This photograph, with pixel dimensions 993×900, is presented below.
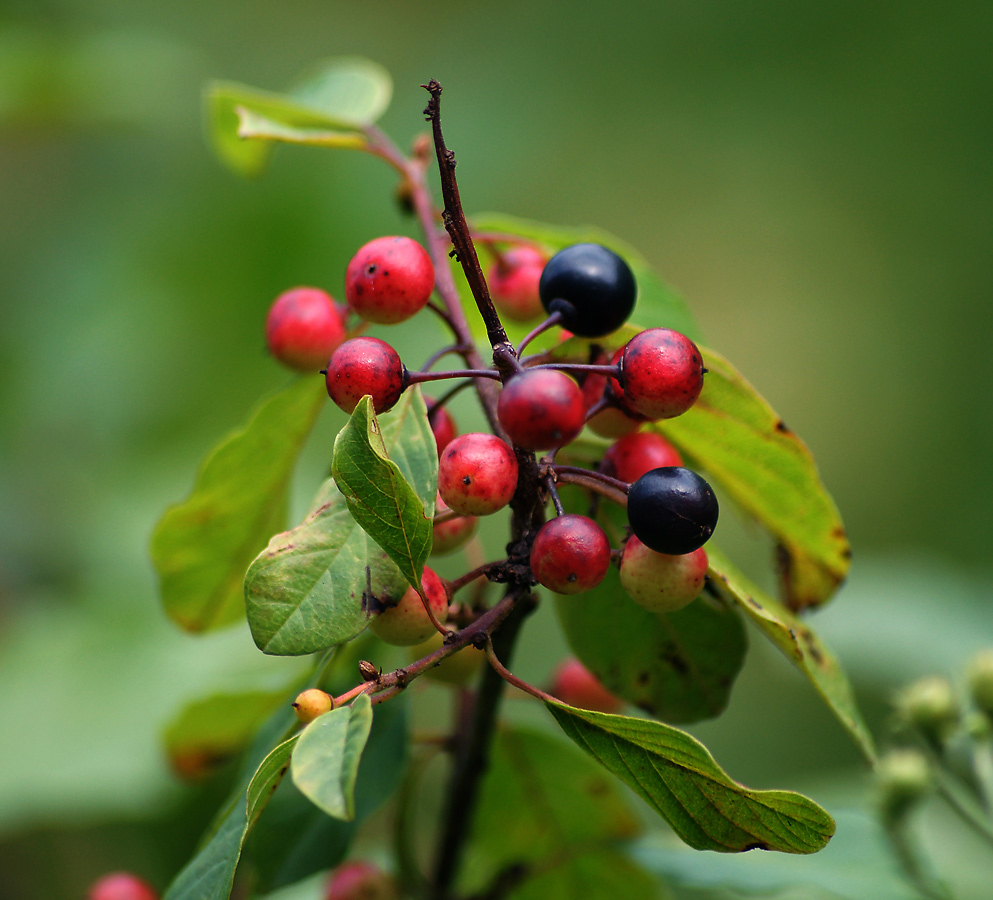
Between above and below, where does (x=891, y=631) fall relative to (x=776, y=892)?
below

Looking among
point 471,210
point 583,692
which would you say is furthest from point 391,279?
point 471,210

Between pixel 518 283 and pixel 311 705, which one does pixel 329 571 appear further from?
pixel 518 283

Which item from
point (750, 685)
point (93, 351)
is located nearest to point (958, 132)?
point (750, 685)

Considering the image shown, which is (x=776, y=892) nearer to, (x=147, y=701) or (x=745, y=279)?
(x=147, y=701)

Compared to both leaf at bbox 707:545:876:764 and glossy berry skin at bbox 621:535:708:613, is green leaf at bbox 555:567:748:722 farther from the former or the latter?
glossy berry skin at bbox 621:535:708:613

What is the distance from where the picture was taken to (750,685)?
4.30m

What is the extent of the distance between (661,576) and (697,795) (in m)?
0.17

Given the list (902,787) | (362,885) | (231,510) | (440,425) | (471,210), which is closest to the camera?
(440,425)

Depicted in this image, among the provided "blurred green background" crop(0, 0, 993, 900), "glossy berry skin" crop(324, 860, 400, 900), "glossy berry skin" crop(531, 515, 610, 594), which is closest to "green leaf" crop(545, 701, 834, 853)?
"glossy berry skin" crop(531, 515, 610, 594)

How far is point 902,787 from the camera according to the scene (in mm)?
1349

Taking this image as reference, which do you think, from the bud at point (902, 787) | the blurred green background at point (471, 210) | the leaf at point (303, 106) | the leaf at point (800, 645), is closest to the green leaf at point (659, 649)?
the leaf at point (800, 645)

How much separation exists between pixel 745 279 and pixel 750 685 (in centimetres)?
288

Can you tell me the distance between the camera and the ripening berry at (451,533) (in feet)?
3.05

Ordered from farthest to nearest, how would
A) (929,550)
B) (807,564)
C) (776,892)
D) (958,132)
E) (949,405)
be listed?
(958,132) → (949,405) → (929,550) → (776,892) → (807,564)
